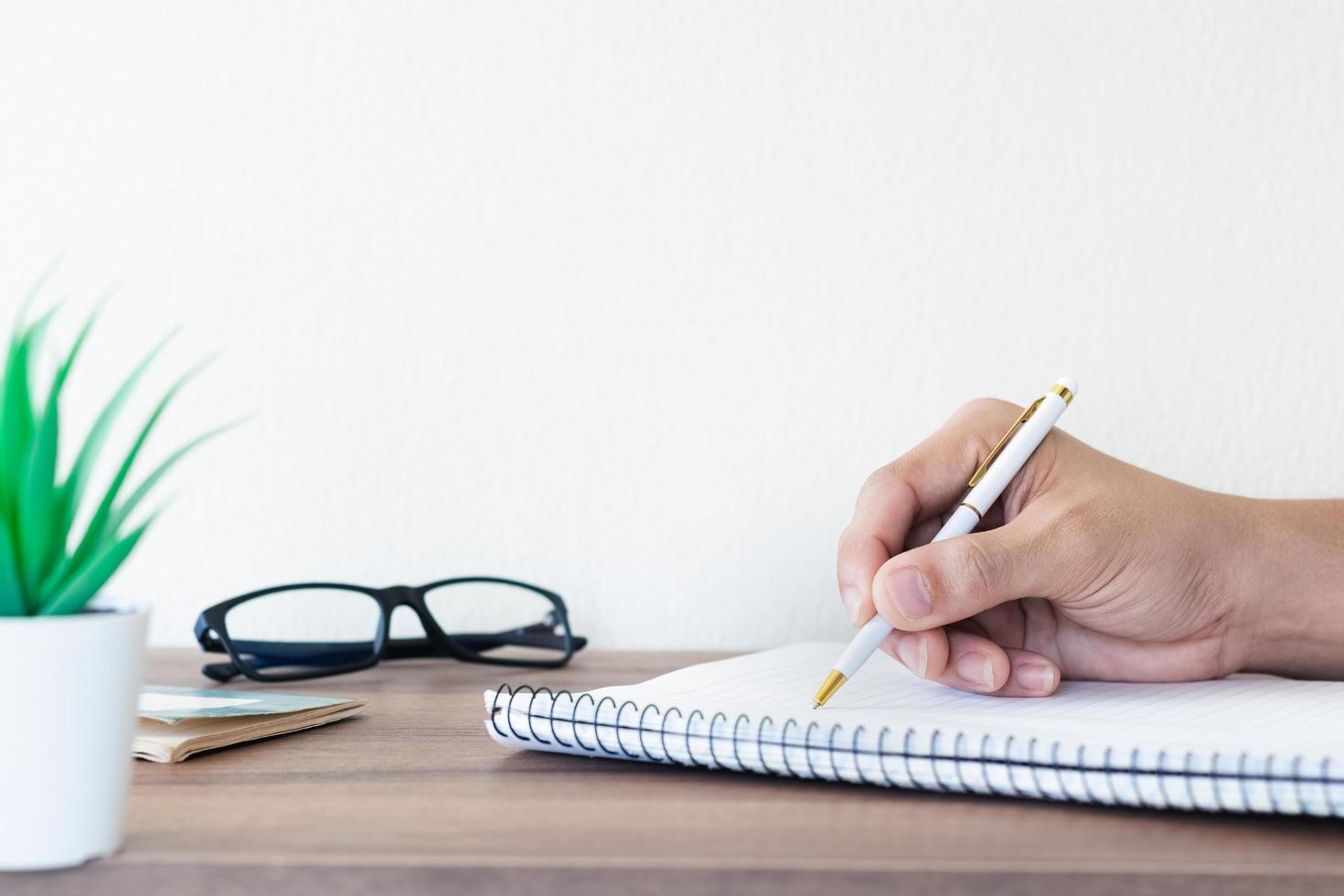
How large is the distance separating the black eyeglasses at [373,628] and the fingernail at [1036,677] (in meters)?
0.35

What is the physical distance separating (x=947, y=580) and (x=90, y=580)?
1.34 ft

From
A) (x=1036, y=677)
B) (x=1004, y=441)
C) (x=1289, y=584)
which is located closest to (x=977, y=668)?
(x=1036, y=677)

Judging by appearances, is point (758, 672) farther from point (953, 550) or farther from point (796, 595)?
point (796, 595)

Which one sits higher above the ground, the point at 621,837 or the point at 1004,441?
the point at 1004,441

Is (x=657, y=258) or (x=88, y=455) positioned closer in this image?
(x=88, y=455)

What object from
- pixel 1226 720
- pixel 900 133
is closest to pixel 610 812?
pixel 1226 720

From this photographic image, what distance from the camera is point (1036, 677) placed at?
2.01 feet

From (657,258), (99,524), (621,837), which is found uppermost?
(657,258)

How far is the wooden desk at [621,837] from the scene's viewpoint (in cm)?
34

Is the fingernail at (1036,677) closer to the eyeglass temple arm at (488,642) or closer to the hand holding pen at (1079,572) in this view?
the hand holding pen at (1079,572)

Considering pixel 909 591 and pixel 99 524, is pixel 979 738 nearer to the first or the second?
pixel 909 591

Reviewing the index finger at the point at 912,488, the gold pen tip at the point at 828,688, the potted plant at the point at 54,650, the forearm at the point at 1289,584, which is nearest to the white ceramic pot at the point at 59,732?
the potted plant at the point at 54,650

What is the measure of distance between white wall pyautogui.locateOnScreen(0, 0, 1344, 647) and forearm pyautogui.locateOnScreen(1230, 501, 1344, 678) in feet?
0.59

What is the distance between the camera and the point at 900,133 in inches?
35.4
